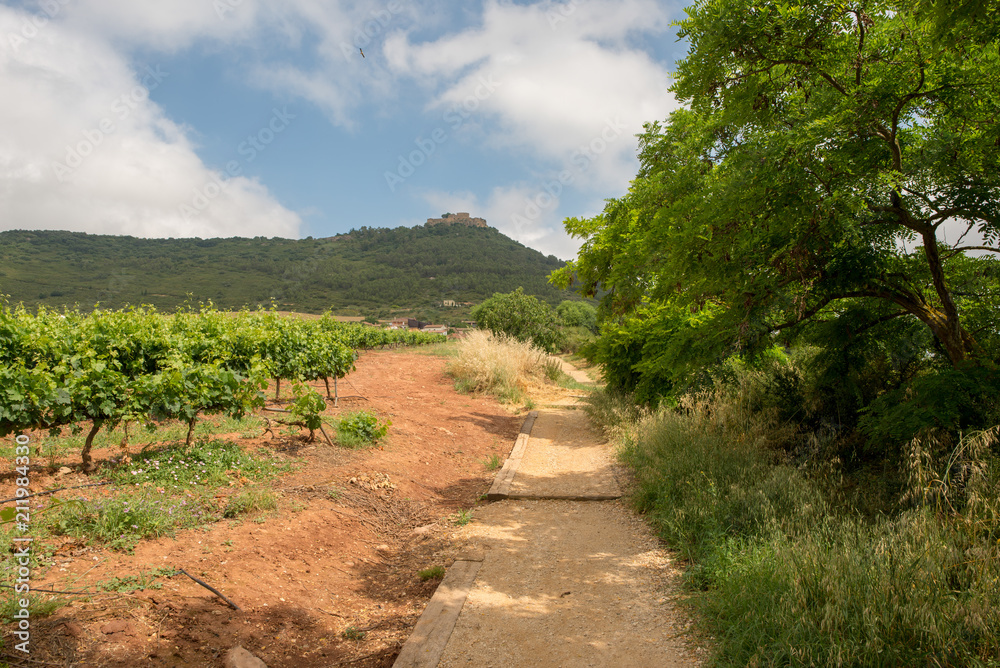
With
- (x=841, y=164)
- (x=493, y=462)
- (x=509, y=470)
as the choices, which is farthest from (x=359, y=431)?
(x=841, y=164)

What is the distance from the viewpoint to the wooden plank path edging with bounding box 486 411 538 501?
6.60 metres

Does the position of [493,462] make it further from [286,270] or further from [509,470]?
[286,270]

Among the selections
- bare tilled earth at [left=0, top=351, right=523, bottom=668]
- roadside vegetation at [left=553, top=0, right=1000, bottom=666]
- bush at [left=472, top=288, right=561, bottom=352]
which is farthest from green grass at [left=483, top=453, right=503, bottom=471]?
bush at [left=472, top=288, right=561, bottom=352]

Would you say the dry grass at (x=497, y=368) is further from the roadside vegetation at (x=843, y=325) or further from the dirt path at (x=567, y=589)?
the roadside vegetation at (x=843, y=325)

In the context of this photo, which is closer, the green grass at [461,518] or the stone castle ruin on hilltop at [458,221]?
the green grass at [461,518]

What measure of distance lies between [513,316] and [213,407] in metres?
17.8

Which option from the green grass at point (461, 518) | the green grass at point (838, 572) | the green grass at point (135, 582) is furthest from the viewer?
the green grass at point (461, 518)

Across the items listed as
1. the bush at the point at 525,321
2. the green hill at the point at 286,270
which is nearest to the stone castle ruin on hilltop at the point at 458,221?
the green hill at the point at 286,270

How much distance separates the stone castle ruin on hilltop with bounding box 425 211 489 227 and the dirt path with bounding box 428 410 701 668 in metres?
102

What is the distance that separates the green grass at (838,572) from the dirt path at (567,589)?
307 millimetres

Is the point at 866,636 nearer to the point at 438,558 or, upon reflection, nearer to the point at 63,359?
the point at 438,558

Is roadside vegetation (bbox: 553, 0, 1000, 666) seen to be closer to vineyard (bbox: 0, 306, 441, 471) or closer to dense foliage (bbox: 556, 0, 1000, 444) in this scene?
dense foliage (bbox: 556, 0, 1000, 444)

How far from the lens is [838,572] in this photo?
2.81m

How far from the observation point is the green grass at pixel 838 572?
2.37 m
